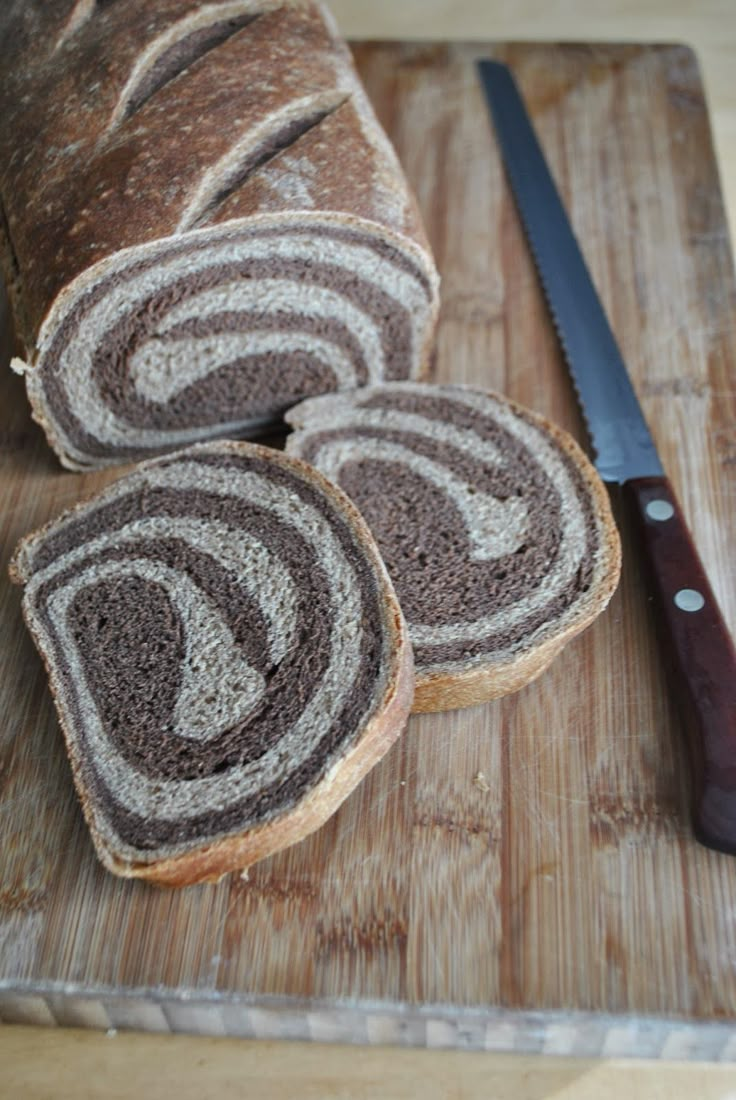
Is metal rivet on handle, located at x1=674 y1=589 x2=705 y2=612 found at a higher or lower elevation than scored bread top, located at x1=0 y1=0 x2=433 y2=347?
lower

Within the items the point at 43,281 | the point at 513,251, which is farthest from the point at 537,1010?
the point at 513,251

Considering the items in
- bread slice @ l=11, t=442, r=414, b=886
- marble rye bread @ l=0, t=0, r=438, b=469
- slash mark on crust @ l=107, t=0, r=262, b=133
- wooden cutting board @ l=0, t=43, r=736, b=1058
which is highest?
slash mark on crust @ l=107, t=0, r=262, b=133

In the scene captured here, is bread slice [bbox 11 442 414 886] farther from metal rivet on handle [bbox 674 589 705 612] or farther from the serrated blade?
the serrated blade

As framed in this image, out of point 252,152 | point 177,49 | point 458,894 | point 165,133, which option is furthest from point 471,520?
point 177,49

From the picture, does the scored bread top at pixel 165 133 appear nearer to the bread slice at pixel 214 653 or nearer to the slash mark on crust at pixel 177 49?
the slash mark on crust at pixel 177 49

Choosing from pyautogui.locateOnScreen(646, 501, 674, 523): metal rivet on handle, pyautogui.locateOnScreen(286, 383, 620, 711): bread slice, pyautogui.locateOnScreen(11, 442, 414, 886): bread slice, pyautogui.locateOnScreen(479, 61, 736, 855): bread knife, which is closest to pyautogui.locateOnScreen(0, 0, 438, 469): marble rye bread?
pyautogui.locateOnScreen(286, 383, 620, 711): bread slice
